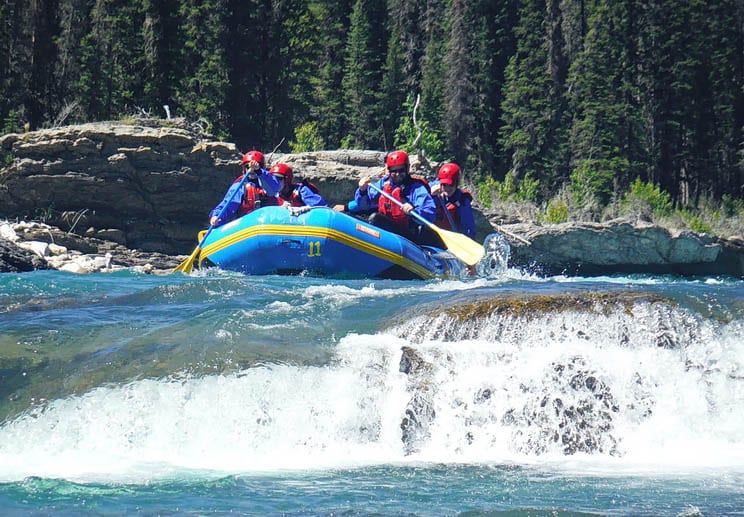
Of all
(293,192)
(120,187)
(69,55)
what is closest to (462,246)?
(293,192)

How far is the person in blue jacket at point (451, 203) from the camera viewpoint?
14.0 meters

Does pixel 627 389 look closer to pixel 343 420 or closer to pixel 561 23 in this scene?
pixel 343 420

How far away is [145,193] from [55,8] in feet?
39.6

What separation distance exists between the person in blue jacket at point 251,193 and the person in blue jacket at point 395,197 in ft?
3.01

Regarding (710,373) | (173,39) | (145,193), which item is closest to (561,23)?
(173,39)

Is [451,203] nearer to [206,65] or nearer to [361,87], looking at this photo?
[206,65]

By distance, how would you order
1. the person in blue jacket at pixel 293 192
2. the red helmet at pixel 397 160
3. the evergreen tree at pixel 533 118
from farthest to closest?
1. the evergreen tree at pixel 533 118
2. the red helmet at pixel 397 160
3. the person in blue jacket at pixel 293 192

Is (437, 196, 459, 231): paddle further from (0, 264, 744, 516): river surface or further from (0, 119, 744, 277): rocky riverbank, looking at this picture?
(0, 119, 744, 277): rocky riverbank

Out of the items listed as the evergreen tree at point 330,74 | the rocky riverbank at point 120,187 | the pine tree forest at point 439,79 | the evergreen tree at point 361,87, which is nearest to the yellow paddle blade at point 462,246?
the rocky riverbank at point 120,187

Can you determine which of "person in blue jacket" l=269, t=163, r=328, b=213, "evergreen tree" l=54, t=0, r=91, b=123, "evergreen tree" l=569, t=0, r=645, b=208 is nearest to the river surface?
"person in blue jacket" l=269, t=163, r=328, b=213

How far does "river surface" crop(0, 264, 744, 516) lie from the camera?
Result: 18.1ft

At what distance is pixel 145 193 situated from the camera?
18.1 meters

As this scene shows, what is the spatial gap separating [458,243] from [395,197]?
44.3 inches

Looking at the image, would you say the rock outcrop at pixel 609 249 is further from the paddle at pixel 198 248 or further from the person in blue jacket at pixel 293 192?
the paddle at pixel 198 248
